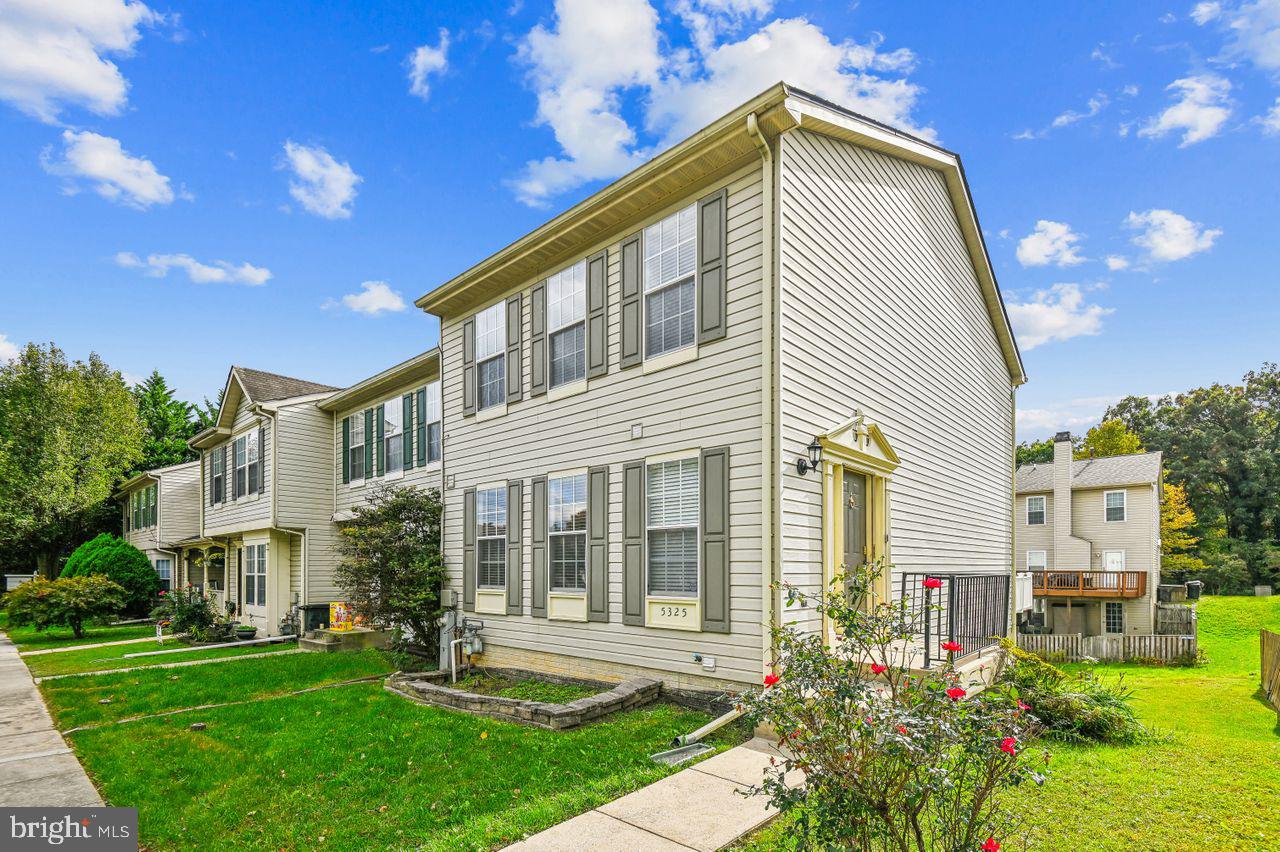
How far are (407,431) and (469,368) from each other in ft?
13.9

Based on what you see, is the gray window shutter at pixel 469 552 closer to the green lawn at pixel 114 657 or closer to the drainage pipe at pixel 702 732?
the drainage pipe at pixel 702 732

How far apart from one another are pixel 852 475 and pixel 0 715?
39.4 ft

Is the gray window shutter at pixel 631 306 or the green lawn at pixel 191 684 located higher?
the gray window shutter at pixel 631 306

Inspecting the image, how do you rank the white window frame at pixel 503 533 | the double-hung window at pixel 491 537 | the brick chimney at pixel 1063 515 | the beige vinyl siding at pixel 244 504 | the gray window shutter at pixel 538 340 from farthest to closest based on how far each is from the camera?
the brick chimney at pixel 1063 515
the beige vinyl siding at pixel 244 504
the double-hung window at pixel 491 537
the white window frame at pixel 503 533
the gray window shutter at pixel 538 340

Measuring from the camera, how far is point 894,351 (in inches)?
389

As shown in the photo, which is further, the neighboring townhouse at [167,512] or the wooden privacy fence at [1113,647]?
the neighboring townhouse at [167,512]

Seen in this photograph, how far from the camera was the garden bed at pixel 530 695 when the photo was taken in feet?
23.5

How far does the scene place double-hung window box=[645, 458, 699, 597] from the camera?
7.64 m

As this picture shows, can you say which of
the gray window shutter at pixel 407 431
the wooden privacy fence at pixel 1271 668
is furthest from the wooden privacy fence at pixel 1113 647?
the gray window shutter at pixel 407 431

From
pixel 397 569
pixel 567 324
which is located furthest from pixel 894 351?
pixel 397 569

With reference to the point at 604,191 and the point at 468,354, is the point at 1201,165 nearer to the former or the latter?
the point at 604,191

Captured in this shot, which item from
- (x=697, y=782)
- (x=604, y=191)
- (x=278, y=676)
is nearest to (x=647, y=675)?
(x=697, y=782)

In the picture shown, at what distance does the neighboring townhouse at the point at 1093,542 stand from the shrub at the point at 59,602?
30277 millimetres

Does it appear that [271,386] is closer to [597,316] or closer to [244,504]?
[244,504]
